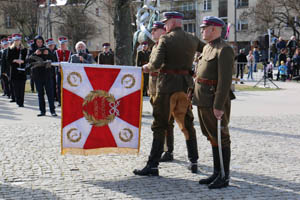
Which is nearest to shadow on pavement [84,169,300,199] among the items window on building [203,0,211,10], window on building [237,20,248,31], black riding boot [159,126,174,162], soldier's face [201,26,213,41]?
black riding boot [159,126,174,162]

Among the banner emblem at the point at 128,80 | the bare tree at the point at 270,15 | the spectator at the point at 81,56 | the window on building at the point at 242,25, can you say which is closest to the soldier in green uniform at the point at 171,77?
the banner emblem at the point at 128,80

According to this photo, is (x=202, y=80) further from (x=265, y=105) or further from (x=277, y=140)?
(x=265, y=105)

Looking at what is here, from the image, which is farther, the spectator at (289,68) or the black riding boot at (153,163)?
the spectator at (289,68)

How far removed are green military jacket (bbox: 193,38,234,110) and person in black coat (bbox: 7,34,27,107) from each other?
955 cm

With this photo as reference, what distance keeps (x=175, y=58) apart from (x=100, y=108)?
3.79 ft

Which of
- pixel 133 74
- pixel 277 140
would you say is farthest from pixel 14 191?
pixel 277 140

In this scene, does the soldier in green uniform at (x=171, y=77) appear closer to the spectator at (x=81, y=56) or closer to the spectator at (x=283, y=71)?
the spectator at (x=81, y=56)

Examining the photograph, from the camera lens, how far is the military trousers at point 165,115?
6.20 meters

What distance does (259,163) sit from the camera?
6.99 metres

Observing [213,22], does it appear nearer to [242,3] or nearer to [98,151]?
[98,151]

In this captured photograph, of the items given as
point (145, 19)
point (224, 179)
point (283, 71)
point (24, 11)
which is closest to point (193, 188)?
point (224, 179)

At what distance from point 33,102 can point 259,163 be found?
1043 centimetres

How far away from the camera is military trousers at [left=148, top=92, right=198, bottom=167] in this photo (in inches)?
244

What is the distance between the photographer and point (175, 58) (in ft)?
20.1
